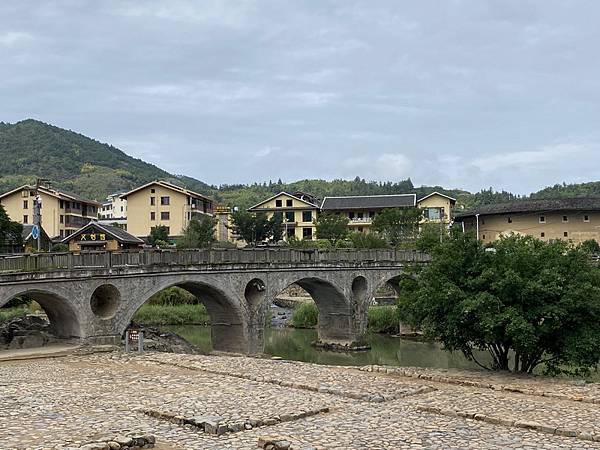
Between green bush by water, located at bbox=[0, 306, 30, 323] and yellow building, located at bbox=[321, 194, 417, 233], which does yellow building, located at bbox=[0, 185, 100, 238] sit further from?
yellow building, located at bbox=[321, 194, 417, 233]

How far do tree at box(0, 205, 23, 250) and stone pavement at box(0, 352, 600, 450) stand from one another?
3465 cm

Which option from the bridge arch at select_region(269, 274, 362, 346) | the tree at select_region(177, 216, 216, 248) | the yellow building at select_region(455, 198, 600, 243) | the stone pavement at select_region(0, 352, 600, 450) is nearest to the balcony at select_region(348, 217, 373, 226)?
the yellow building at select_region(455, 198, 600, 243)

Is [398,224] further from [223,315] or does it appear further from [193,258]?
[193,258]

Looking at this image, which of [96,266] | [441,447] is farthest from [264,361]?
[441,447]

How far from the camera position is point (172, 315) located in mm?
62844

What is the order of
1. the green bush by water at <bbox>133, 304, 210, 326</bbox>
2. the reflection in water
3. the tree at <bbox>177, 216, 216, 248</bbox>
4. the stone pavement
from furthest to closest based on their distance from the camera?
the tree at <bbox>177, 216, 216, 248</bbox>, the green bush by water at <bbox>133, 304, 210, 326</bbox>, the reflection in water, the stone pavement

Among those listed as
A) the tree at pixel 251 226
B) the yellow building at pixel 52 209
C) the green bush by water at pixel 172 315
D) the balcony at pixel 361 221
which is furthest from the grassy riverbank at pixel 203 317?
the balcony at pixel 361 221

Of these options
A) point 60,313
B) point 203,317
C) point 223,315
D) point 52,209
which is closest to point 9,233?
point 203,317

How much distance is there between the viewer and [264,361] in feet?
99.6

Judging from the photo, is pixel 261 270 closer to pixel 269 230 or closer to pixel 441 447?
pixel 441 447

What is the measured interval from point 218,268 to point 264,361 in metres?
12.6

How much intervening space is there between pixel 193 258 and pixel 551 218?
198 feet

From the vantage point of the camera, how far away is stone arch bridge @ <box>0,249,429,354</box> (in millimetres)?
33062

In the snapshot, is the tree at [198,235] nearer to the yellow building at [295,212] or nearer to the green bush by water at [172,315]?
the green bush by water at [172,315]
